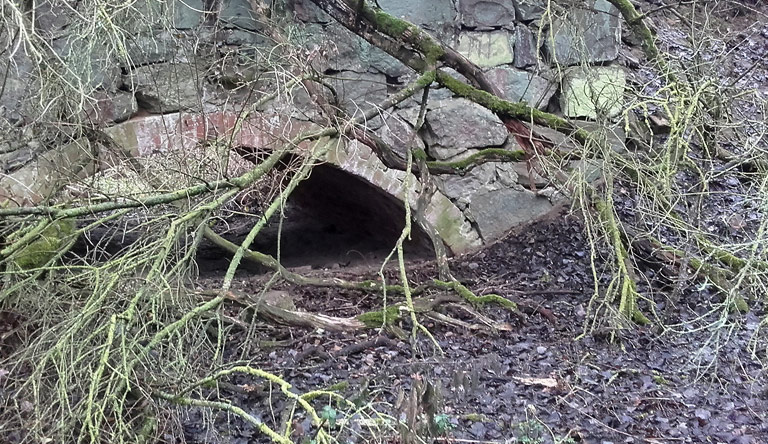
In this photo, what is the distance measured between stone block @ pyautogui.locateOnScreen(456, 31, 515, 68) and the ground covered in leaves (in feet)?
6.17

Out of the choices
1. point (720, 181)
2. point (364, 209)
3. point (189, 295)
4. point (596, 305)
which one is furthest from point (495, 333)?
point (720, 181)

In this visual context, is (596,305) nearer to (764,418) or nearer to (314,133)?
(764,418)

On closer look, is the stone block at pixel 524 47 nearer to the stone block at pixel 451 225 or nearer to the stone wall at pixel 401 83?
the stone wall at pixel 401 83

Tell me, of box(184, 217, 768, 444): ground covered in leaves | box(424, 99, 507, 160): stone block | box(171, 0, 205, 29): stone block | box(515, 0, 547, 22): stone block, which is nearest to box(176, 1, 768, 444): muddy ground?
box(184, 217, 768, 444): ground covered in leaves

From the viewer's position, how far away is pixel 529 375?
385cm

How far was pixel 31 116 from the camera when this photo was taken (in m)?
4.05

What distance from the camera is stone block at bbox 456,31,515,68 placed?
19.3 feet

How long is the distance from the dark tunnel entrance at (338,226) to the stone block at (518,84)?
1271 mm

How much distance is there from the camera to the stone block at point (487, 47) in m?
5.89

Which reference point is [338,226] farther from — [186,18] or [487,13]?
[186,18]

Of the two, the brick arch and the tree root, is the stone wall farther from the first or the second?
the tree root

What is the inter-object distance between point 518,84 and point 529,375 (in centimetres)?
289

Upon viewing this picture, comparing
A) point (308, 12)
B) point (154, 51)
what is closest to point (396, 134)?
point (308, 12)

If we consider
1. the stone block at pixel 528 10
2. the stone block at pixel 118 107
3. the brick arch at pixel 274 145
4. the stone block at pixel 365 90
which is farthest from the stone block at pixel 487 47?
the stone block at pixel 118 107
